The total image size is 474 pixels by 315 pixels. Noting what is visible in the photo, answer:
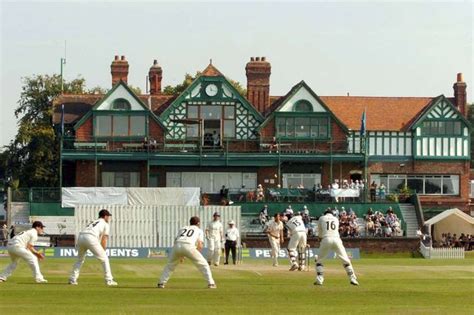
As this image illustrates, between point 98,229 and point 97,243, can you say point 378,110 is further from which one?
point 97,243

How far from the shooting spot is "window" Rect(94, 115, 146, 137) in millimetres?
61062

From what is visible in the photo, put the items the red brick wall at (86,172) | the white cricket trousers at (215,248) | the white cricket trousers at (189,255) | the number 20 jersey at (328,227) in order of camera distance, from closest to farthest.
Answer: the white cricket trousers at (189,255) → the number 20 jersey at (328,227) → the white cricket trousers at (215,248) → the red brick wall at (86,172)

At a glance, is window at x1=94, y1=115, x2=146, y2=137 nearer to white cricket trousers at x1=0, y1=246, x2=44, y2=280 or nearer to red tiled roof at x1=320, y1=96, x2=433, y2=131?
red tiled roof at x1=320, y1=96, x2=433, y2=131

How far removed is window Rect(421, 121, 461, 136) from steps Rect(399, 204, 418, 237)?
779cm

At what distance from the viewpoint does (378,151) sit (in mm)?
64375

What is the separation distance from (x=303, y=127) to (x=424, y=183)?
24.8 ft

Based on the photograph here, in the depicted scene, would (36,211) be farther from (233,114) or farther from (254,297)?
(254,297)

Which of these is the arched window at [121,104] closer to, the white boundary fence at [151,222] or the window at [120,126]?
the window at [120,126]

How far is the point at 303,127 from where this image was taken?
205ft

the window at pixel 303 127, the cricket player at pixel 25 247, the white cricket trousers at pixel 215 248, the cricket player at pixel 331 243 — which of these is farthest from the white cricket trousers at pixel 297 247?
the window at pixel 303 127

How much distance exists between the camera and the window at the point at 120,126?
61.1m

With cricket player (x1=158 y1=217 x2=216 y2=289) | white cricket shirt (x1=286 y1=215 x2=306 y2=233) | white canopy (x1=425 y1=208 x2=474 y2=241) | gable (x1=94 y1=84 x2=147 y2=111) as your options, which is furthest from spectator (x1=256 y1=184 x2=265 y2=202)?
cricket player (x1=158 y1=217 x2=216 y2=289)

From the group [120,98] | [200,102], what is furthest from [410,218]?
[120,98]

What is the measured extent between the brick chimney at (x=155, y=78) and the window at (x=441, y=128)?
14710 mm
